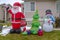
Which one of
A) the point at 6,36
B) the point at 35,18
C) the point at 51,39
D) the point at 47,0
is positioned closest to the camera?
the point at 51,39

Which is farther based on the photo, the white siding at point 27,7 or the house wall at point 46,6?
the white siding at point 27,7

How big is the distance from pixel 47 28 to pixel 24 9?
9.50m

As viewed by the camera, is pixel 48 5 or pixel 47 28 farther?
pixel 48 5

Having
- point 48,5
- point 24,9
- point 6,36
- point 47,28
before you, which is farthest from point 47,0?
point 6,36

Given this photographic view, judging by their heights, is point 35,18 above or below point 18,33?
above

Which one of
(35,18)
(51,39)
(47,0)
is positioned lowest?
(51,39)

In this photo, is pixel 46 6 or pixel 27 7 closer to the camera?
pixel 46 6

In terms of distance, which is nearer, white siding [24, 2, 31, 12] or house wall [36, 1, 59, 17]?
house wall [36, 1, 59, 17]

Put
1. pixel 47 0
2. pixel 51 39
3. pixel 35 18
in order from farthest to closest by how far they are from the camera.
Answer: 1. pixel 47 0
2. pixel 35 18
3. pixel 51 39

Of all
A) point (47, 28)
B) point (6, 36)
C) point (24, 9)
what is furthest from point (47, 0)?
point (6, 36)

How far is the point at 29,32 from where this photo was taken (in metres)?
12.1

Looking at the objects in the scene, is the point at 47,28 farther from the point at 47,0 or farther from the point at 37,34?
the point at 47,0

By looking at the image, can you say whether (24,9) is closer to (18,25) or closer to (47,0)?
(47,0)

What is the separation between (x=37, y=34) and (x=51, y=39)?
52.9 inches
